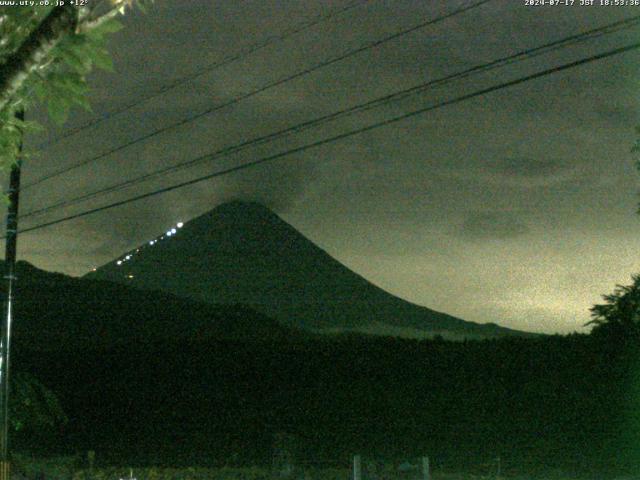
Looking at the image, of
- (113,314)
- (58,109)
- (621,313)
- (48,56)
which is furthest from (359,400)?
(113,314)

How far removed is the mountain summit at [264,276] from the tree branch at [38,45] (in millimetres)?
60652

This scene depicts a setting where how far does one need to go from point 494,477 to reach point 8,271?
8.97m

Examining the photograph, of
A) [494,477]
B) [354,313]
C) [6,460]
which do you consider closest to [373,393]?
[494,477]

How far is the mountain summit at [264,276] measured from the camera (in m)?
80.5

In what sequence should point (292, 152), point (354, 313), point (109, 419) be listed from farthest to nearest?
point (354, 313)
point (109, 419)
point (292, 152)

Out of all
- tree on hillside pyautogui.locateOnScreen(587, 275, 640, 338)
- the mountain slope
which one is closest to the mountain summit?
the mountain slope

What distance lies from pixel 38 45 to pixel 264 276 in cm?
9273

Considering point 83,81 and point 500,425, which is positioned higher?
point 83,81

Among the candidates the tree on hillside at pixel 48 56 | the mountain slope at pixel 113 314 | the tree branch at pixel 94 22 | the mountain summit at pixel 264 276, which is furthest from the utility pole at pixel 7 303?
the mountain summit at pixel 264 276

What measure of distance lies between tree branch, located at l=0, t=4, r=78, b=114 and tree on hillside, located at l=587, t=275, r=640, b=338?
1469cm

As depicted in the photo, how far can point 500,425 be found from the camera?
59.5 feet

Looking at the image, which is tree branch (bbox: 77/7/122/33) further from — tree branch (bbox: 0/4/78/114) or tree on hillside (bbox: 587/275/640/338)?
tree on hillside (bbox: 587/275/640/338)

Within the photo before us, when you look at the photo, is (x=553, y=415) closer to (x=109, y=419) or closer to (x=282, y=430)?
(x=282, y=430)

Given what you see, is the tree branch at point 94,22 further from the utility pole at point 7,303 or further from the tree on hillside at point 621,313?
the tree on hillside at point 621,313
